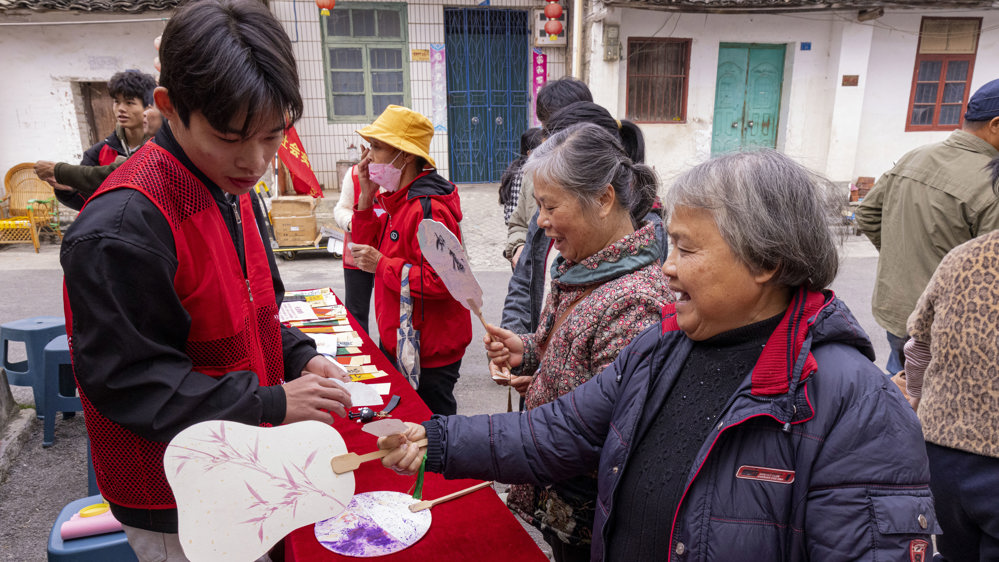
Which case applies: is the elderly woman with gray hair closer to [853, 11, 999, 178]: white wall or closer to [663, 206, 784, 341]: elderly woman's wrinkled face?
[663, 206, 784, 341]: elderly woman's wrinkled face

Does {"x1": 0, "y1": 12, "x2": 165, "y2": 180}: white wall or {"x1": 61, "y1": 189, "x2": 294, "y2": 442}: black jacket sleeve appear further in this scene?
{"x1": 0, "y1": 12, "x2": 165, "y2": 180}: white wall

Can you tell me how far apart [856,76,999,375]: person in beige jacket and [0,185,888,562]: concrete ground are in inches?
11.3

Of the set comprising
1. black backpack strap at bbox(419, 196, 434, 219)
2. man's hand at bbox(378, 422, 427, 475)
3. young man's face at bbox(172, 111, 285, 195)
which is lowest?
man's hand at bbox(378, 422, 427, 475)

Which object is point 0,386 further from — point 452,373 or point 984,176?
point 984,176

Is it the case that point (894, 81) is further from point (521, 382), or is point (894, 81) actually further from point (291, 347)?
point (291, 347)

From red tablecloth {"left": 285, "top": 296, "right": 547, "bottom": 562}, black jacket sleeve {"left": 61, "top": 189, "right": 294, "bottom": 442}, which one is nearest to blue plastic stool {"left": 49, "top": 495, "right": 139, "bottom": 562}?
red tablecloth {"left": 285, "top": 296, "right": 547, "bottom": 562}

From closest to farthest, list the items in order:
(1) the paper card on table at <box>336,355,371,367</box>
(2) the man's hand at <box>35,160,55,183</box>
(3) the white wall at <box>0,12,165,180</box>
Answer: (1) the paper card on table at <box>336,355,371,367</box>
(2) the man's hand at <box>35,160,55,183</box>
(3) the white wall at <box>0,12,165,180</box>

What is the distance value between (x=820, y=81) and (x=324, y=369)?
11.2 metres

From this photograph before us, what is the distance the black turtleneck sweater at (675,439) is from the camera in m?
1.18

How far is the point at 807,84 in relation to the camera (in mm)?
10336

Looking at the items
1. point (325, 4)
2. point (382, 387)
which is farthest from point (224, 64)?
point (325, 4)

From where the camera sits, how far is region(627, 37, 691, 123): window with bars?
10.2 m

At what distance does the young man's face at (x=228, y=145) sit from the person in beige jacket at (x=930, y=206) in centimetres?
301

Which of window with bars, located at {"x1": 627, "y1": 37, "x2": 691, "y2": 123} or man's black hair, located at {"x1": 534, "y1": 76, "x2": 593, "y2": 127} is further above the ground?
window with bars, located at {"x1": 627, "y1": 37, "x2": 691, "y2": 123}
